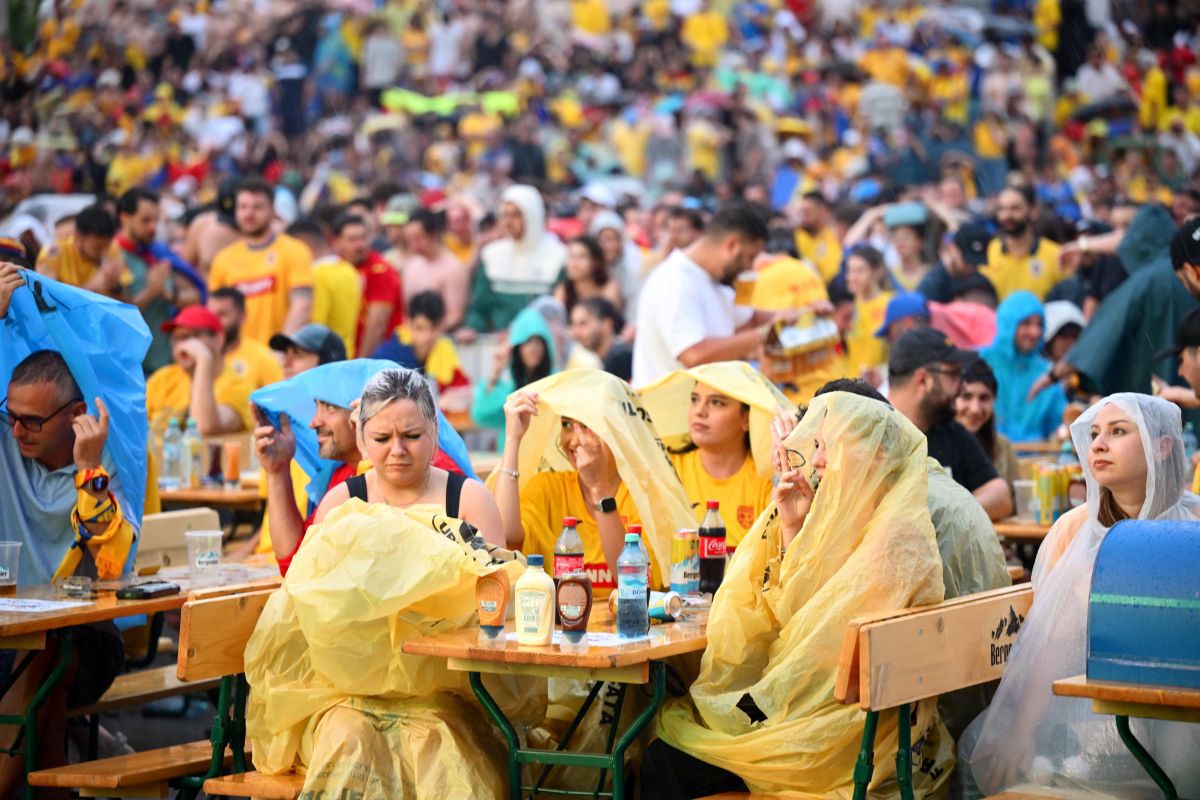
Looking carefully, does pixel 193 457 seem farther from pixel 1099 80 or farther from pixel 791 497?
pixel 1099 80

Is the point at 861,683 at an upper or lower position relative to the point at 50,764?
upper

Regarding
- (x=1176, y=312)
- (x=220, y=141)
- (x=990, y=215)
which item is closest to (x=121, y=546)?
(x=1176, y=312)

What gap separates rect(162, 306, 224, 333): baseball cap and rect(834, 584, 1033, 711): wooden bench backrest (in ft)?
18.4

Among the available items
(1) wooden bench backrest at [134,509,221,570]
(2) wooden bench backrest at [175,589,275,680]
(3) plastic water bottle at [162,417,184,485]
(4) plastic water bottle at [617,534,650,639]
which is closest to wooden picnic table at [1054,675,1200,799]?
(4) plastic water bottle at [617,534,650,639]

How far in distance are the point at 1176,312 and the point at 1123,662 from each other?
4221mm

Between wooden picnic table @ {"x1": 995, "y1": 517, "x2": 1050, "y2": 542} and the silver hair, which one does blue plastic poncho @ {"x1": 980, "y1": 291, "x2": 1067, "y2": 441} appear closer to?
wooden picnic table @ {"x1": 995, "y1": 517, "x2": 1050, "y2": 542}

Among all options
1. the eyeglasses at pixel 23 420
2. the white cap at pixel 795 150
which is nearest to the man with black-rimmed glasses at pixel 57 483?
the eyeglasses at pixel 23 420

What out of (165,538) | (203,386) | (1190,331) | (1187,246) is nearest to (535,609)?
(165,538)

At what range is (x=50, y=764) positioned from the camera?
5465 mm

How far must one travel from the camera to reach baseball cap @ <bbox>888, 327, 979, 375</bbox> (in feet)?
21.8

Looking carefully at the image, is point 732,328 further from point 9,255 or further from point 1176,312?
point 9,255

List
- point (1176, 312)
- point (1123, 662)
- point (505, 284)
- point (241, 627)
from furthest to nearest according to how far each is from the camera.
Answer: point (505, 284) → point (1176, 312) → point (241, 627) → point (1123, 662)

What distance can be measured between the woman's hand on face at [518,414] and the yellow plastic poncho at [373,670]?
84 centimetres

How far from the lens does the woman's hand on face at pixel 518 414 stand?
18.8 feet
